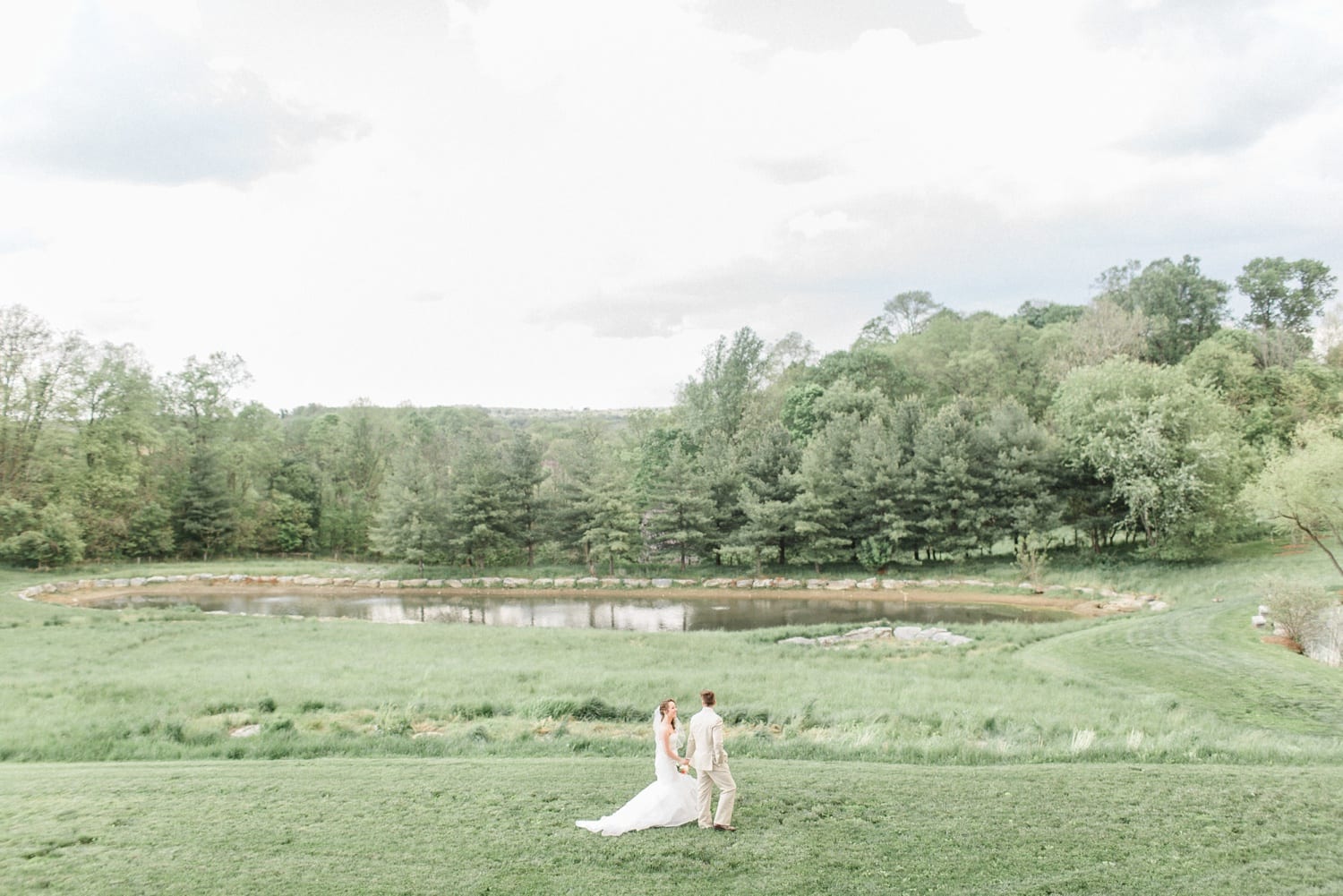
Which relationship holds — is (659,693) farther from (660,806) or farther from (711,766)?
(711,766)

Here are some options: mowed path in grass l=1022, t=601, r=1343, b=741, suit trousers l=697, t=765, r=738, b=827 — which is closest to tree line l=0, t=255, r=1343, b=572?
mowed path in grass l=1022, t=601, r=1343, b=741

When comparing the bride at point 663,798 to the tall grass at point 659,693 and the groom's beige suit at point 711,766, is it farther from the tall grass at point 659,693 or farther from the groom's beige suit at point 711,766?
the tall grass at point 659,693

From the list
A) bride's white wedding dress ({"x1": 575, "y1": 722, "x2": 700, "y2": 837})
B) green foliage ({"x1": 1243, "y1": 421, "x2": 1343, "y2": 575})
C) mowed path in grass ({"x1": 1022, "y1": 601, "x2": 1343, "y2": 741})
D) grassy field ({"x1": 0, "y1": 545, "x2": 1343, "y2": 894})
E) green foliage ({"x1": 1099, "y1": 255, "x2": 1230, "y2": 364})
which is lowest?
mowed path in grass ({"x1": 1022, "y1": 601, "x2": 1343, "y2": 741})

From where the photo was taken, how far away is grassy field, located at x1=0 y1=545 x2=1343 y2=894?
704 cm

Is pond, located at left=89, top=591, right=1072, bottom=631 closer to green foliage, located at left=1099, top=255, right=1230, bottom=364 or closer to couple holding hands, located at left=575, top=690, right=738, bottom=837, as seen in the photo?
couple holding hands, located at left=575, top=690, right=738, bottom=837

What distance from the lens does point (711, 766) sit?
8.02m

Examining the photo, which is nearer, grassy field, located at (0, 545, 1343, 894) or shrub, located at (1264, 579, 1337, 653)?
grassy field, located at (0, 545, 1343, 894)

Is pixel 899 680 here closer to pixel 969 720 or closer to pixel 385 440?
pixel 969 720

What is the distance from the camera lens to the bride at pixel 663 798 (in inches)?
310

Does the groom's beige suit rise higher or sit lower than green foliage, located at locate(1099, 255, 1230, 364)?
lower

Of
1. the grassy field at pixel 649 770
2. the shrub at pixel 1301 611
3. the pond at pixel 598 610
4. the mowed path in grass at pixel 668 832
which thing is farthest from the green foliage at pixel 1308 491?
the mowed path in grass at pixel 668 832

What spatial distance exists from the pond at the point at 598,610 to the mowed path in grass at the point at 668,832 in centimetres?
1869

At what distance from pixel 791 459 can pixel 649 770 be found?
33101 mm

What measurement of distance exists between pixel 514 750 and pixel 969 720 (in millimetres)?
7348
